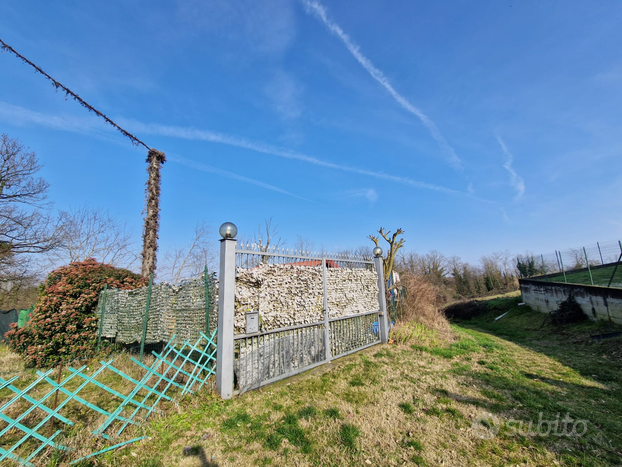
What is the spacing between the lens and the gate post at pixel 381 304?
309 inches

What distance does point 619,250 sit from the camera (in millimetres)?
10570

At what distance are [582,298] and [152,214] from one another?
17.4 metres

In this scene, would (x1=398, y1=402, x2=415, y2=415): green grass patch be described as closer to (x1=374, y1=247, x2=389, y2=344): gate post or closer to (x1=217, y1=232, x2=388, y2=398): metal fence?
(x1=217, y1=232, x2=388, y2=398): metal fence

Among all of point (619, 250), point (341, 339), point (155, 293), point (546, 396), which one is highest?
point (619, 250)

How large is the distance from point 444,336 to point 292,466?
7.33 meters

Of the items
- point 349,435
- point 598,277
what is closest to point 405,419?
point 349,435

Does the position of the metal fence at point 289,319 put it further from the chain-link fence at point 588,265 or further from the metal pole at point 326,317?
the chain-link fence at point 588,265

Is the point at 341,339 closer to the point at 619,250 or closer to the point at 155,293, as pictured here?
the point at 155,293

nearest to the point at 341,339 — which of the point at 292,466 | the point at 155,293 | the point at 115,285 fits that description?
the point at 292,466

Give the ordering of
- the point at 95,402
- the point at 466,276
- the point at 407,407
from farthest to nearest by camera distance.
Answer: the point at 466,276, the point at 95,402, the point at 407,407

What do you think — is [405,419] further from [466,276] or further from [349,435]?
[466,276]

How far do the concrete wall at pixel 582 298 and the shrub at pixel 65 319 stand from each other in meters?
15.5

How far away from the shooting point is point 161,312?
6.03 metres

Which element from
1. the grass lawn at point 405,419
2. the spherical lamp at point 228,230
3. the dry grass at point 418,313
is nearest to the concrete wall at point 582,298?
the grass lawn at point 405,419
